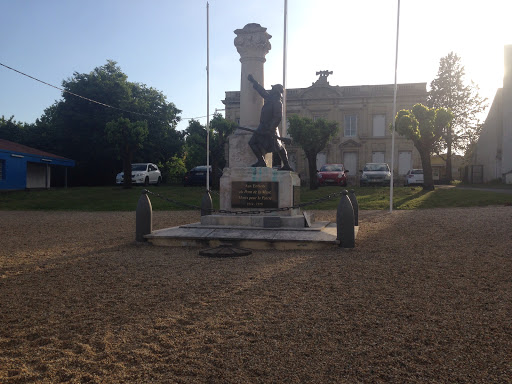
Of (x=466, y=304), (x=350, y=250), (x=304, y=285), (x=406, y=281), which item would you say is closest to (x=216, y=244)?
(x=350, y=250)

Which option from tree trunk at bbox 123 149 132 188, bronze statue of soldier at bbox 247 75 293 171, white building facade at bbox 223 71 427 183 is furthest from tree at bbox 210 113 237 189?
bronze statue of soldier at bbox 247 75 293 171

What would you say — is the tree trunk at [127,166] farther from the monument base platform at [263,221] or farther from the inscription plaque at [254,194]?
the monument base platform at [263,221]

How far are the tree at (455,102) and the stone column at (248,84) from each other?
34459 millimetres

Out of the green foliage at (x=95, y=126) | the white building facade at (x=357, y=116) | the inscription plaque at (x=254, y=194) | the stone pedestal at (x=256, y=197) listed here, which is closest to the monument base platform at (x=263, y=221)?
the stone pedestal at (x=256, y=197)

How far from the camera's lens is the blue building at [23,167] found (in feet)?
79.8

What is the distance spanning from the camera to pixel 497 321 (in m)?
3.69

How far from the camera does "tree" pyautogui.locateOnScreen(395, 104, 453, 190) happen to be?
66.4ft

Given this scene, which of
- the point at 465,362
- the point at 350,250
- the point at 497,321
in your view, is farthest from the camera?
the point at 350,250

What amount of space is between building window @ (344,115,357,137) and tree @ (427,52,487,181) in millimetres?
8832

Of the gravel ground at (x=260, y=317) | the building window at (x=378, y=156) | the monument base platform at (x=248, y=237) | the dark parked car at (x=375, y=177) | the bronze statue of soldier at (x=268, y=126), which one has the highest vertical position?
the building window at (x=378, y=156)

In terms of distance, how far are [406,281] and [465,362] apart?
228cm

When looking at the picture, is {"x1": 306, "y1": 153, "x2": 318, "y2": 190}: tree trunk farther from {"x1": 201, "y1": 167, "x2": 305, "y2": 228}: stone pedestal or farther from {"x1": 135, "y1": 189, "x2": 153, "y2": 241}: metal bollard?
{"x1": 135, "y1": 189, "x2": 153, "y2": 241}: metal bollard

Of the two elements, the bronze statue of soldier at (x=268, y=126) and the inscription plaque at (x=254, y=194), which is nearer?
the inscription plaque at (x=254, y=194)

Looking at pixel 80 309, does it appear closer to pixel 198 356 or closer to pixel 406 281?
pixel 198 356
